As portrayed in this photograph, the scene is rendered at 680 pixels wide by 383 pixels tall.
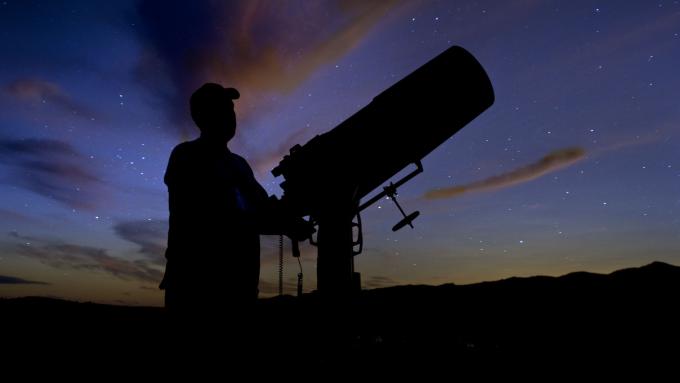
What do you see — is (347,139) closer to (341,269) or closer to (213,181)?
(341,269)

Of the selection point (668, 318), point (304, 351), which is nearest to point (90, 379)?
point (304, 351)

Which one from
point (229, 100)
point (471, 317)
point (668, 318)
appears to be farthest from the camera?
point (471, 317)

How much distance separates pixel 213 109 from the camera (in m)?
1.89

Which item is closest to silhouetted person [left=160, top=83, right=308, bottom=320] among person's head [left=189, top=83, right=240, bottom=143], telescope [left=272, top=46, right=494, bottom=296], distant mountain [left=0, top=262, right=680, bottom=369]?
person's head [left=189, top=83, right=240, bottom=143]

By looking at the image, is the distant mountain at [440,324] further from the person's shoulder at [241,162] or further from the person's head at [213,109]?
the person's head at [213,109]

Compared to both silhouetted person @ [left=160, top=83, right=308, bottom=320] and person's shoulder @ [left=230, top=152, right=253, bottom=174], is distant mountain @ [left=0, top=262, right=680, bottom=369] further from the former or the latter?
person's shoulder @ [left=230, top=152, right=253, bottom=174]

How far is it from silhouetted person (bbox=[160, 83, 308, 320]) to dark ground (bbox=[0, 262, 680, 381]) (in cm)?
13

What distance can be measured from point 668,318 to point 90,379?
680cm

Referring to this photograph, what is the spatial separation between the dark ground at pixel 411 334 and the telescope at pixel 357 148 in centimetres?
63

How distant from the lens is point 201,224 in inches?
69.1

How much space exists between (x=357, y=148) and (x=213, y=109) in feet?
6.95

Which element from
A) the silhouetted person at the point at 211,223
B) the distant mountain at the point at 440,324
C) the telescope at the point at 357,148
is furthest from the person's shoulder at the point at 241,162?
the telescope at the point at 357,148

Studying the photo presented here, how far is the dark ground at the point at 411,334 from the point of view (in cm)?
182

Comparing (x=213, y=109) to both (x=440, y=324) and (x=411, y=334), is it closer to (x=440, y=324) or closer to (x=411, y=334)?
(x=411, y=334)
